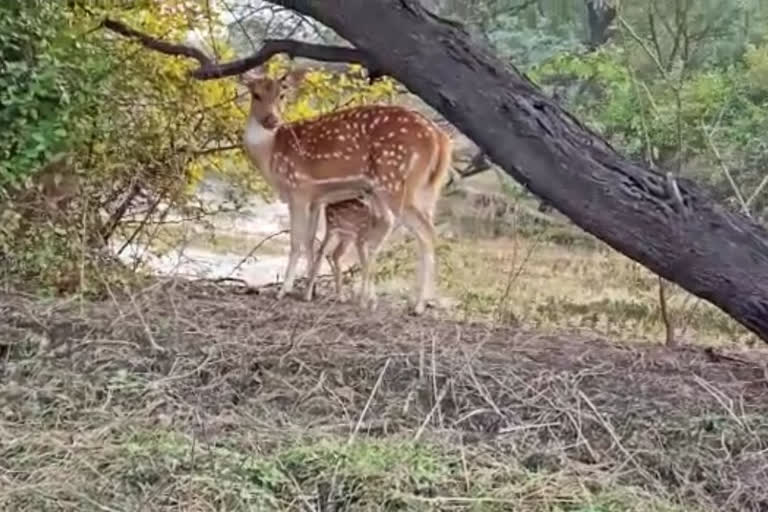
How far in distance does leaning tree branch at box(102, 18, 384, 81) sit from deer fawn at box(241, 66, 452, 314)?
78 cm

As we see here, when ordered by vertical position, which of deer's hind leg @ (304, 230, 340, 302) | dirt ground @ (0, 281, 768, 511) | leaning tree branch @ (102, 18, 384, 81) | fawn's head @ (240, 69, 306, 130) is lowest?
dirt ground @ (0, 281, 768, 511)

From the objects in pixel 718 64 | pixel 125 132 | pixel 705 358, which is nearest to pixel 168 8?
pixel 125 132

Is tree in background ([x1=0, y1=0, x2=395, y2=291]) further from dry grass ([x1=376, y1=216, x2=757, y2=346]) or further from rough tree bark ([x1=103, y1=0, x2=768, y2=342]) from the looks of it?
rough tree bark ([x1=103, y1=0, x2=768, y2=342])

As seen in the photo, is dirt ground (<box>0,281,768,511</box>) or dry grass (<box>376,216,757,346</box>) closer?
dirt ground (<box>0,281,768,511</box>)

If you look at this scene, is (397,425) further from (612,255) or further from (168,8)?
(612,255)

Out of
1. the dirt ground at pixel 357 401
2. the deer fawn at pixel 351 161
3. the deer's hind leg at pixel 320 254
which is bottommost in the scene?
the dirt ground at pixel 357 401

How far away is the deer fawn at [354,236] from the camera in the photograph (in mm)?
6910

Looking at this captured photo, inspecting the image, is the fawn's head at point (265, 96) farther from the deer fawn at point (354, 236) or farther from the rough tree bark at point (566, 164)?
the rough tree bark at point (566, 164)

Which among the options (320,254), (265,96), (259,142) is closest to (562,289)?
(320,254)

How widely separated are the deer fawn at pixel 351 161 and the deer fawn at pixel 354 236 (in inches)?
1.8

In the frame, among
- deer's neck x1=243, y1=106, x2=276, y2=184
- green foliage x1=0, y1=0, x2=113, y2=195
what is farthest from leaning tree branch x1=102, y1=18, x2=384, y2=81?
deer's neck x1=243, y1=106, x2=276, y2=184

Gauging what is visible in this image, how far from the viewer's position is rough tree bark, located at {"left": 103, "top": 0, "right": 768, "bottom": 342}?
4.78m

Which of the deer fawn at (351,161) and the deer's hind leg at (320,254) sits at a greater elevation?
the deer fawn at (351,161)

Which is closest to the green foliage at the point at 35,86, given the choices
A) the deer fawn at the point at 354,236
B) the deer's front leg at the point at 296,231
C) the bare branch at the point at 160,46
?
the bare branch at the point at 160,46
